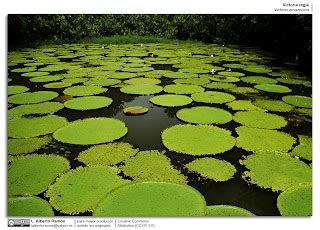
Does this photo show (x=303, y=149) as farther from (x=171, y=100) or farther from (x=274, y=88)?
(x=274, y=88)

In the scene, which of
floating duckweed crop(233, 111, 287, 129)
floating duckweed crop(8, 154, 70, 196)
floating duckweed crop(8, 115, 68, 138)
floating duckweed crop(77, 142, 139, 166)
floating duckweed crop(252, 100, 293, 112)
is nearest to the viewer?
floating duckweed crop(8, 154, 70, 196)

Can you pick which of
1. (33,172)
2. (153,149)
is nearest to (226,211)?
(153,149)

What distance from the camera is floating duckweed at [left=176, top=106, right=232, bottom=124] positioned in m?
1.87

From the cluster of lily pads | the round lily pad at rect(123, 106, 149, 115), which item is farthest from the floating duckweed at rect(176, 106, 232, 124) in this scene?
the round lily pad at rect(123, 106, 149, 115)

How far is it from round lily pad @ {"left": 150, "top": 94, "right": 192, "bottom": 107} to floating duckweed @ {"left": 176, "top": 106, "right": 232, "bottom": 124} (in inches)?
5.7

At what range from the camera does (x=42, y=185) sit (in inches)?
47.4

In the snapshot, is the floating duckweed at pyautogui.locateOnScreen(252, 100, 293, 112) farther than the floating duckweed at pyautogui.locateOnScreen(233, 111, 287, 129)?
Yes

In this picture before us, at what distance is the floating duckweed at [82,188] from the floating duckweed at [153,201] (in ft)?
0.16

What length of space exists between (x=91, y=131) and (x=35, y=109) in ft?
2.08

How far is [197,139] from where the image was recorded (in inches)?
62.9

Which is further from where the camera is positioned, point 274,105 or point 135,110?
point 274,105

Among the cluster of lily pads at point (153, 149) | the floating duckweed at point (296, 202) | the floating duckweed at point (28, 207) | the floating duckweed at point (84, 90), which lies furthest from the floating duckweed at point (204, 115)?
the floating duckweed at point (28, 207)

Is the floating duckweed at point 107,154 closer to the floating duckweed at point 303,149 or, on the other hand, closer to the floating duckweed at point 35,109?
the floating duckweed at point 35,109

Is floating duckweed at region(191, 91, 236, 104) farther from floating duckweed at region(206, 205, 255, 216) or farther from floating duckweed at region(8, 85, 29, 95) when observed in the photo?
floating duckweed at region(8, 85, 29, 95)
